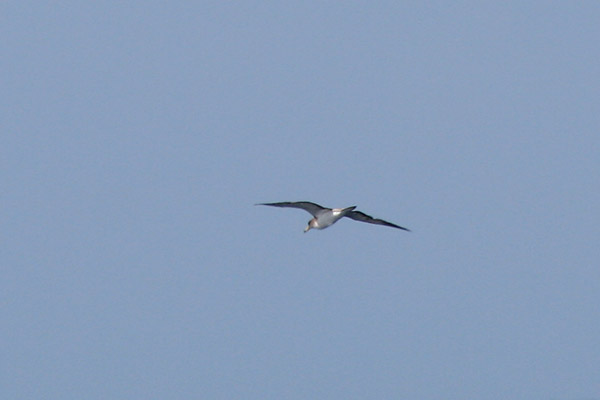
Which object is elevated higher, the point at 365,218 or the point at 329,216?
the point at 365,218

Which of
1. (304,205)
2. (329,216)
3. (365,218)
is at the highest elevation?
(365,218)

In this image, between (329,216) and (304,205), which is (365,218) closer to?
(329,216)

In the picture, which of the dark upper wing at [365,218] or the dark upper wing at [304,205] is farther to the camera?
the dark upper wing at [365,218]

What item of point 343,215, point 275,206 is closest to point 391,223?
point 343,215

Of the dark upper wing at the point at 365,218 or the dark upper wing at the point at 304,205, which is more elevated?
the dark upper wing at the point at 365,218

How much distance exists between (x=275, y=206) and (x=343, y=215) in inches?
296

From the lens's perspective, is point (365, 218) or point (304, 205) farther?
point (365, 218)

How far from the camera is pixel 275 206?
2680 inches

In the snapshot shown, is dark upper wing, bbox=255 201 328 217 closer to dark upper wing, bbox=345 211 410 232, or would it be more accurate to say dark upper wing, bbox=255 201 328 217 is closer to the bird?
the bird

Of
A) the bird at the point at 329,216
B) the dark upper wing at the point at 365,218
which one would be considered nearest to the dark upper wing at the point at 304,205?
the bird at the point at 329,216

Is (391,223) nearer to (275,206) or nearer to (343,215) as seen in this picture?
(343,215)

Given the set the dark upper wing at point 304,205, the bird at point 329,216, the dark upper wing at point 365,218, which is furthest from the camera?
the dark upper wing at point 365,218

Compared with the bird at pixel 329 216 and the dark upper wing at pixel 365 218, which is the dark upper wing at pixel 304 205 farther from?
the dark upper wing at pixel 365 218

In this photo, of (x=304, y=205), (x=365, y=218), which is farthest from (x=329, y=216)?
(x=304, y=205)
